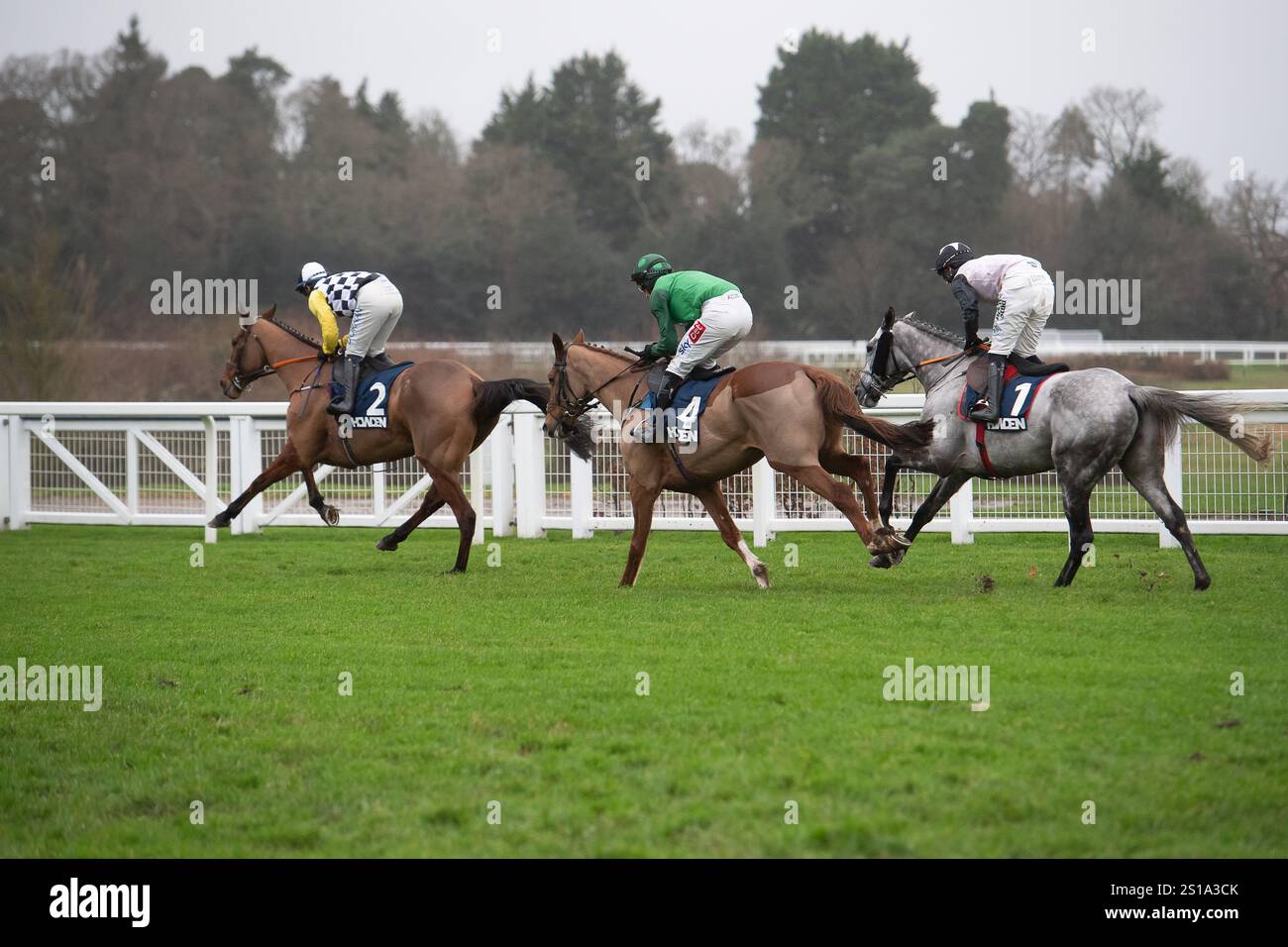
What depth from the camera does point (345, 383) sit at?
10344 mm

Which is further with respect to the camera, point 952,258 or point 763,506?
point 763,506

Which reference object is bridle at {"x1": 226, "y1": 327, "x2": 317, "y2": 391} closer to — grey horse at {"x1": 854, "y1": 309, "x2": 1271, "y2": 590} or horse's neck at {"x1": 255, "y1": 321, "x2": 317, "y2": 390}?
horse's neck at {"x1": 255, "y1": 321, "x2": 317, "y2": 390}

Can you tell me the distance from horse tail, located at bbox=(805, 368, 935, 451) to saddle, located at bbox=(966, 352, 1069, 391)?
437mm

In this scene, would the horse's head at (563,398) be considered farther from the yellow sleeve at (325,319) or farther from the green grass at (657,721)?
the yellow sleeve at (325,319)

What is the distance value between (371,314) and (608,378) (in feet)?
6.87

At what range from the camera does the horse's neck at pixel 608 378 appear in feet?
29.9

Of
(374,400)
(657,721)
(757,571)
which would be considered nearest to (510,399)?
(374,400)

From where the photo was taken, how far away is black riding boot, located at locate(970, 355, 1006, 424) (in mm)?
8523

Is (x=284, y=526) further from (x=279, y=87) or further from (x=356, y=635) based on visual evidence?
(x=279, y=87)

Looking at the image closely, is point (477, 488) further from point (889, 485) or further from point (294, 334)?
point (889, 485)

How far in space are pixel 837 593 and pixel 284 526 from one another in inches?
293

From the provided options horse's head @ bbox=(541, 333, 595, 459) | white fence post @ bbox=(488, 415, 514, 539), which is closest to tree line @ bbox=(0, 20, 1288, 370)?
white fence post @ bbox=(488, 415, 514, 539)

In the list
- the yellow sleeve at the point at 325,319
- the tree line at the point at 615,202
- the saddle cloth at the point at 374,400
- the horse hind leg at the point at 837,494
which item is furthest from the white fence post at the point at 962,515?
the tree line at the point at 615,202

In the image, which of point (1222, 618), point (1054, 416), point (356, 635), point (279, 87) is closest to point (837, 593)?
point (1054, 416)
